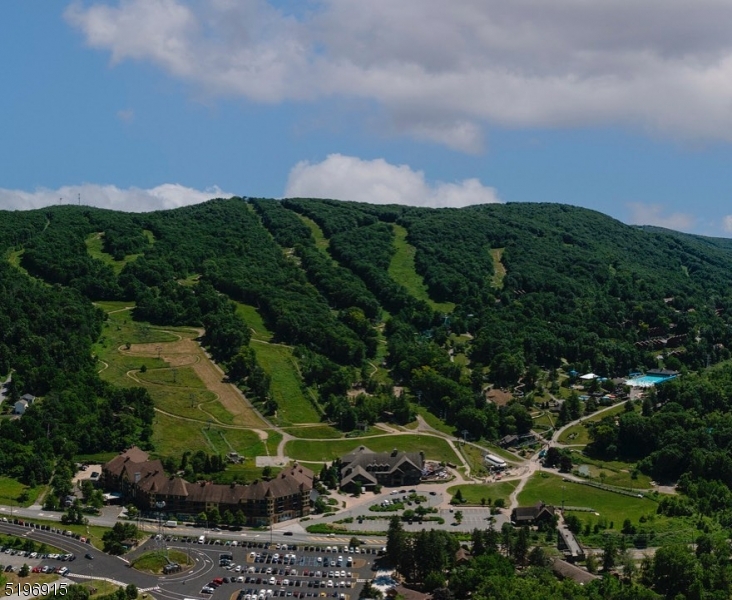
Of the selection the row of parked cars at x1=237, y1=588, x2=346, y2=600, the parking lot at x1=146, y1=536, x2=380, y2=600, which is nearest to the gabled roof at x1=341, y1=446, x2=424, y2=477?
the parking lot at x1=146, y1=536, x2=380, y2=600

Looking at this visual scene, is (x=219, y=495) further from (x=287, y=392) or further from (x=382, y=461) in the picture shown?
(x=287, y=392)

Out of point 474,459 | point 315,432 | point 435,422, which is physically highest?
point 435,422

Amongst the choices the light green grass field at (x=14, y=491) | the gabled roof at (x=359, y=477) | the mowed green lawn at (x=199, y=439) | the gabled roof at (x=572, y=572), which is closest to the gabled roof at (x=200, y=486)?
the gabled roof at (x=359, y=477)

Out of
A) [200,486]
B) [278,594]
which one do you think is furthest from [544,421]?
[278,594]

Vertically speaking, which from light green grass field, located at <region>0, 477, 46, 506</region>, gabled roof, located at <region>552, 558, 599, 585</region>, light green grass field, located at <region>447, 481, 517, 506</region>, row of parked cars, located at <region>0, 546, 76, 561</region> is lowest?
row of parked cars, located at <region>0, 546, 76, 561</region>

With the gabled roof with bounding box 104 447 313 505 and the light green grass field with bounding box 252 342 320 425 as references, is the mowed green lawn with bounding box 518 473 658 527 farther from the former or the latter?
the light green grass field with bounding box 252 342 320 425

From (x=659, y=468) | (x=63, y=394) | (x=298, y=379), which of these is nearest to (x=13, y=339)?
(x=63, y=394)

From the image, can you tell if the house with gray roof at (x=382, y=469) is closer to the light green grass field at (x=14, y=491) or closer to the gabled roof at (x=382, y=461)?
the gabled roof at (x=382, y=461)
